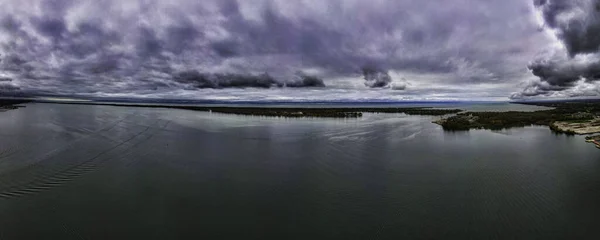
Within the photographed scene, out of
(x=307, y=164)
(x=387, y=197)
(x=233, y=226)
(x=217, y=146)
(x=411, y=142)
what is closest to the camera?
(x=233, y=226)

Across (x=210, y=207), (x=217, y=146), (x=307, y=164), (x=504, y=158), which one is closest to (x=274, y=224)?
(x=210, y=207)

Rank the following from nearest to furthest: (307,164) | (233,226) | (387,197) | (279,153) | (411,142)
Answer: (233,226) → (387,197) → (307,164) → (279,153) → (411,142)

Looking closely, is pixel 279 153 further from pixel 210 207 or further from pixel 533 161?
pixel 533 161

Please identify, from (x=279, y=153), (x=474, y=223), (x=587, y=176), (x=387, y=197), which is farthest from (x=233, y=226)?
(x=587, y=176)

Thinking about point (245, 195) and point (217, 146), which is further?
point (217, 146)

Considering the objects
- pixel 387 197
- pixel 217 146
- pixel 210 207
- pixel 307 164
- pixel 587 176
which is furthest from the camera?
pixel 217 146

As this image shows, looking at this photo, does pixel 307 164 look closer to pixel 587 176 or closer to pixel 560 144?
pixel 587 176
